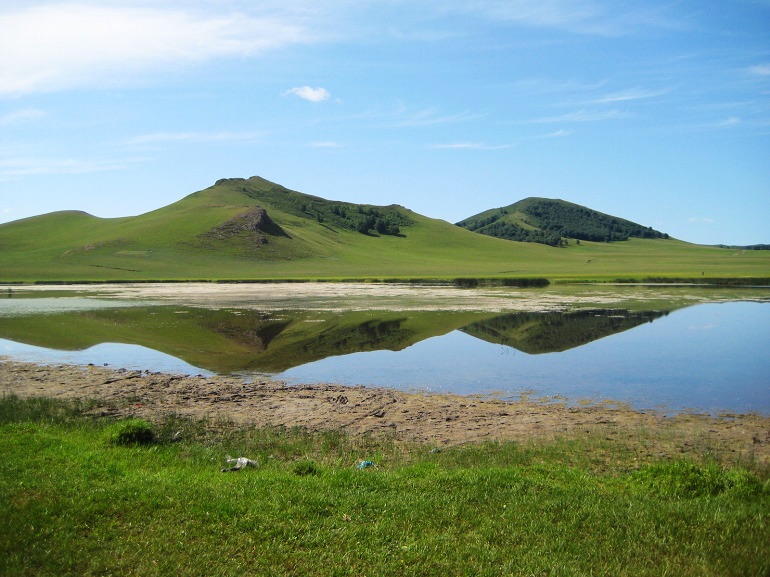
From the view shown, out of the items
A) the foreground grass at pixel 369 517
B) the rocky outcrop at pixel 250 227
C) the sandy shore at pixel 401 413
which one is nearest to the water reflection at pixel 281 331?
the sandy shore at pixel 401 413

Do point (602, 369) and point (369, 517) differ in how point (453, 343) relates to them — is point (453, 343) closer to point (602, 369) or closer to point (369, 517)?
point (602, 369)

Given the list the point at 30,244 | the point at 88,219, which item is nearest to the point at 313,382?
the point at 30,244

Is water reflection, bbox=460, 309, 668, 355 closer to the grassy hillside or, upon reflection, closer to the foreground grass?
the foreground grass

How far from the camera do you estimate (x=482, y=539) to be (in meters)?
7.91

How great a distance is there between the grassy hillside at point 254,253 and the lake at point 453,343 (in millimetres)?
47524

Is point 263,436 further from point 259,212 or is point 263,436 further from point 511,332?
point 259,212

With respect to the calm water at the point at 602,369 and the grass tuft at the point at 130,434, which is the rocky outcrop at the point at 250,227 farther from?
the grass tuft at the point at 130,434

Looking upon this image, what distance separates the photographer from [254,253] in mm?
132625

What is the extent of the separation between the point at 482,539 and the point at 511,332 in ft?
89.7

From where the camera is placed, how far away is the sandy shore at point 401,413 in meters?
14.0

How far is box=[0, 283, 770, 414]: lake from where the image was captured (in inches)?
822

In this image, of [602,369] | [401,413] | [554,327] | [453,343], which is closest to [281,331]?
[453,343]

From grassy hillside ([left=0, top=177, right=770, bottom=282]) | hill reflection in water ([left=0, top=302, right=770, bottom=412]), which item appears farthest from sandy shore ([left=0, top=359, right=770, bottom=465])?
grassy hillside ([left=0, top=177, right=770, bottom=282])

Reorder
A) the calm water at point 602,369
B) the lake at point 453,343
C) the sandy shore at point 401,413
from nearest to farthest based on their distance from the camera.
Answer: the sandy shore at point 401,413
the calm water at point 602,369
the lake at point 453,343
